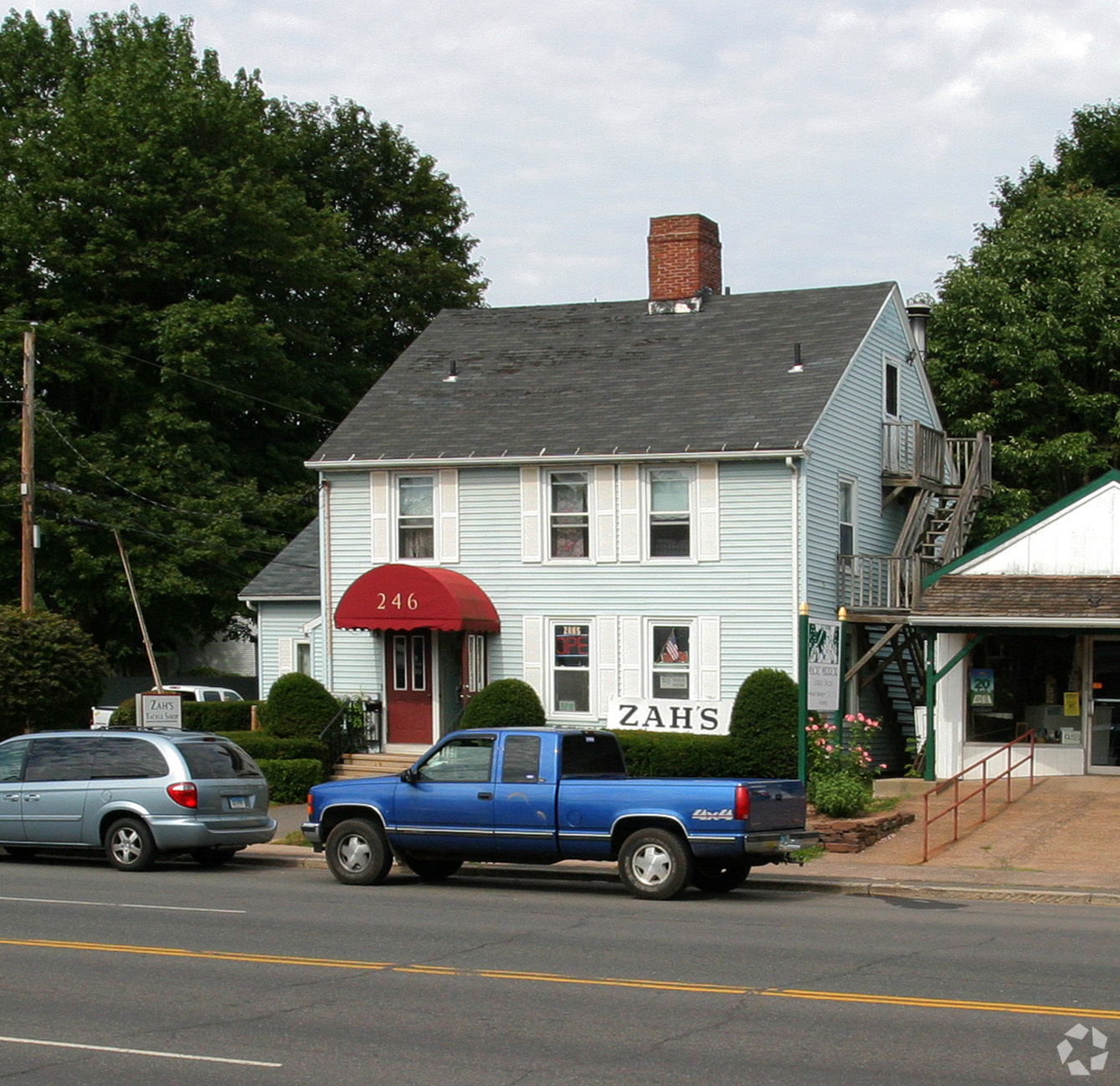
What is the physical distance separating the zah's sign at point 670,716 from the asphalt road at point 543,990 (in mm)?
11699

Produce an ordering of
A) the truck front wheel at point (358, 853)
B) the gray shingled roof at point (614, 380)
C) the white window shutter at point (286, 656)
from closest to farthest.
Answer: the truck front wheel at point (358, 853)
the gray shingled roof at point (614, 380)
the white window shutter at point (286, 656)

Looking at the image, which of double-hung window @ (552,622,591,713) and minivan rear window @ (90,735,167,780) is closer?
minivan rear window @ (90,735,167,780)

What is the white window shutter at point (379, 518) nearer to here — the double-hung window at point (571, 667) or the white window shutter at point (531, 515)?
the white window shutter at point (531, 515)

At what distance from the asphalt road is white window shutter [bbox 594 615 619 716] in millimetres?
12636

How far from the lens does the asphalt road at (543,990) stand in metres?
8.66

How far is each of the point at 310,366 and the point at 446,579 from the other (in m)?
20.1

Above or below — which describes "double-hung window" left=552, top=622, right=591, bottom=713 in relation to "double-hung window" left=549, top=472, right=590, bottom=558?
below

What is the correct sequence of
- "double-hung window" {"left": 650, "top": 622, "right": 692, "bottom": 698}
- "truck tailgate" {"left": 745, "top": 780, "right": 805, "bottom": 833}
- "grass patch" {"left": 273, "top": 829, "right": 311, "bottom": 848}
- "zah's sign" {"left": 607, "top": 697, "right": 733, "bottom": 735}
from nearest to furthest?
1. "truck tailgate" {"left": 745, "top": 780, "right": 805, "bottom": 833}
2. "grass patch" {"left": 273, "top": 829, "right": 311, "bottom": 848}
3. "zah's sign" {"left": 607, "top": 697, "right": 733, "bottom": 735}
4. "double-hung window" {"left": 650, "top": 622, "right": 692, "bottom": 698}

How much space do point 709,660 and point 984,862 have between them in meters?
9.97

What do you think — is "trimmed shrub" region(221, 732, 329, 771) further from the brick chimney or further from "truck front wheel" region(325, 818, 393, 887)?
the brick chimney

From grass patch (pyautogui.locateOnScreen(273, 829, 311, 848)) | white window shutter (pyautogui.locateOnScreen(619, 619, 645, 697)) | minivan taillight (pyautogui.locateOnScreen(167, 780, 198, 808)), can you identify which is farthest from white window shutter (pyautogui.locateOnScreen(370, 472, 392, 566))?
minivan taillight (pyautogui.locateOnScreen(167, 780, 198, 808))

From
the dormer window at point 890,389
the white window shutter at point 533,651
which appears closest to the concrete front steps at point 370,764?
the white window shutter at point 533,651

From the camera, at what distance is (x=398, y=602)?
94.7 feet

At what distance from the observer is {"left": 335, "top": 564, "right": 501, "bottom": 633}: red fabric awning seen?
2855cm
